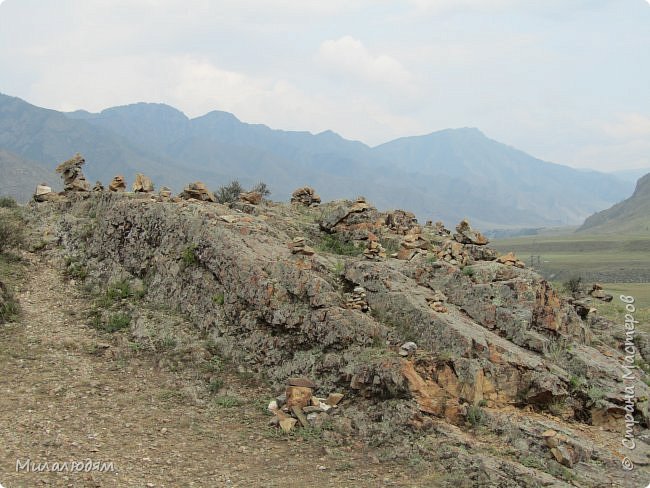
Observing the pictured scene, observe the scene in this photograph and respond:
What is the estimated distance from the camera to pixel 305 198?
81.0 feet

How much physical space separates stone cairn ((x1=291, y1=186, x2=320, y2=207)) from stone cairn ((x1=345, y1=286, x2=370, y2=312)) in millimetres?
10103

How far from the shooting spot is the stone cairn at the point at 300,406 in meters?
11.8

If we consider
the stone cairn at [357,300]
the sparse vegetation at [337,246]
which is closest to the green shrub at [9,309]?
the sparse vegetation at [337,246]

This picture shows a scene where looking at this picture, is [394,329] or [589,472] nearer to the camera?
[589,472]

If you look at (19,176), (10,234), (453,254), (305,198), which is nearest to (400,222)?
(453,254)

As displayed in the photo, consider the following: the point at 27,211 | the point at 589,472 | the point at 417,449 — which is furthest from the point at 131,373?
the point at 27,211

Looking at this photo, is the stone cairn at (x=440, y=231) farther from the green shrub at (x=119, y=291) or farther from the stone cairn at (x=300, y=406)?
the green shrub at (x=119, y=291)

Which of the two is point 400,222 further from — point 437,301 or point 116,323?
point 116,323

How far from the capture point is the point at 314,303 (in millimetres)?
→ 13992

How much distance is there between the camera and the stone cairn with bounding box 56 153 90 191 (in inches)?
901

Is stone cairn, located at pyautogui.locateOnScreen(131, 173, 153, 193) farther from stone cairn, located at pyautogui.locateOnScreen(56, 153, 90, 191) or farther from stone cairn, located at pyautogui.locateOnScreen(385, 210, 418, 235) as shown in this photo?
stone cairn, located at pyautogui.locateOnScreen(385, 210, 418, 235)

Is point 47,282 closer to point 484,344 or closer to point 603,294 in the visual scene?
point 484,344

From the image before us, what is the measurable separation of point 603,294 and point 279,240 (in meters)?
16.5

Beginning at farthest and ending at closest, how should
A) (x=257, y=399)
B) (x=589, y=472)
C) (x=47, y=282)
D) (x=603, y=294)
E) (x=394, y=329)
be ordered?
(x=603, y=294) → (x=47, y=282) → (x=394, y=329) → (x=257, y=399) → (x=589, y=472)
